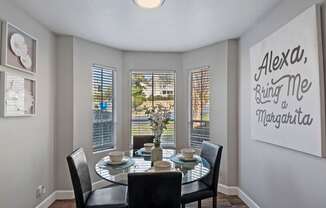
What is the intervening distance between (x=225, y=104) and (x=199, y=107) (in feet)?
2.16

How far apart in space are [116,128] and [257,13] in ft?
9.40

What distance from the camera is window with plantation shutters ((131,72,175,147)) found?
4.43 metres

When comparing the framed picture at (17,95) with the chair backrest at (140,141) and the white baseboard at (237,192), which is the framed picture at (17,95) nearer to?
the chair backrest at (140,141)

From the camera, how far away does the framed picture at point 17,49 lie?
7.38 ft

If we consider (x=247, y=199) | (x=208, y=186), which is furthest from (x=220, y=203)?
(x=208, y=186)

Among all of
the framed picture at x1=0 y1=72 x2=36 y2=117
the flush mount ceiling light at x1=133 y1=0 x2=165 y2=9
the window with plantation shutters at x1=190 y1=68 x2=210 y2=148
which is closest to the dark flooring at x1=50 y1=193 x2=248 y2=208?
the window with plantation shutters at x1=190 y1=68 x2=210 y2=148

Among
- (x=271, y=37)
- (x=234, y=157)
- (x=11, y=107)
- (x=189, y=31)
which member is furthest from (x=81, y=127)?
(x=271, y=37)

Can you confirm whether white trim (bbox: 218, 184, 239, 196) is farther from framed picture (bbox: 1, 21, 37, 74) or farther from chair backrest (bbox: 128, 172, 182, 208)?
framed picture (bbox: 1, 21, 37, 74)

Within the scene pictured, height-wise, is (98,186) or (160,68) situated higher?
(160,68)

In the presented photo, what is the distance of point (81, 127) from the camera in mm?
3559

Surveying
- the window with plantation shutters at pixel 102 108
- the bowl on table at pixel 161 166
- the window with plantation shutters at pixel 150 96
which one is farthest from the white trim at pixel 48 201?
the bowl on table at pixel 161 166

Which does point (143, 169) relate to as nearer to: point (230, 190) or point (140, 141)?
point (140, 141)

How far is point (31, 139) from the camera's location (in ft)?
9.16

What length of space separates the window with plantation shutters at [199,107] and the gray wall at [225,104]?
171 millimetres
